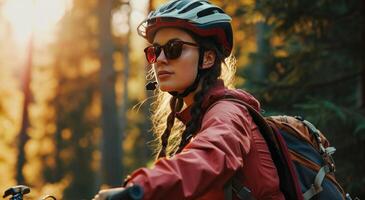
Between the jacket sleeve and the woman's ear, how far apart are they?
637mm

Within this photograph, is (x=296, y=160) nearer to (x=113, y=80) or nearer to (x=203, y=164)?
(x=203, y=164)

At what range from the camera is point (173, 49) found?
3582 millimetres

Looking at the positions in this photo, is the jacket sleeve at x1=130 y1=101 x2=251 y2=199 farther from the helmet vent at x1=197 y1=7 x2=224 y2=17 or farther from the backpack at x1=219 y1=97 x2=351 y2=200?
the helmet vent at x1=197 y1=7 x2=224 y2=17

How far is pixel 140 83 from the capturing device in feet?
155

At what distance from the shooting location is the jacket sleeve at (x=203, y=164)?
8.77 feet

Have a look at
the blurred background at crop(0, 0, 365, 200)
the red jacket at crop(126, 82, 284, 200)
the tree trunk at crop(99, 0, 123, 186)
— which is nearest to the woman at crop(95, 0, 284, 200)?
the red jacket at crop(126, 82, 284, 200)

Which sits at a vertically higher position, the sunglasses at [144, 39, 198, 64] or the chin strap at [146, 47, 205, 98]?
the sunglasses at [144, 39, 198, 64]

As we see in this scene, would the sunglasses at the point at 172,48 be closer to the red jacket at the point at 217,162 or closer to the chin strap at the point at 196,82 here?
the chin strap at the point at 196,82

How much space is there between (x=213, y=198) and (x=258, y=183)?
0.72 feet

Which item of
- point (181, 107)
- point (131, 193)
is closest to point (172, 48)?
point (181, 107)

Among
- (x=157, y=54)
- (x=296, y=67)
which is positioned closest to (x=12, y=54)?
(x=296, y=67)

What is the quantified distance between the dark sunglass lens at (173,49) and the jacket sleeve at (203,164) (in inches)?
21.3

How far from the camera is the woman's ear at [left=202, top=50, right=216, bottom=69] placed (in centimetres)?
376

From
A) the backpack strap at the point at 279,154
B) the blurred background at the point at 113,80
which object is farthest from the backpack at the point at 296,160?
the blurred background at the point at 113,80
